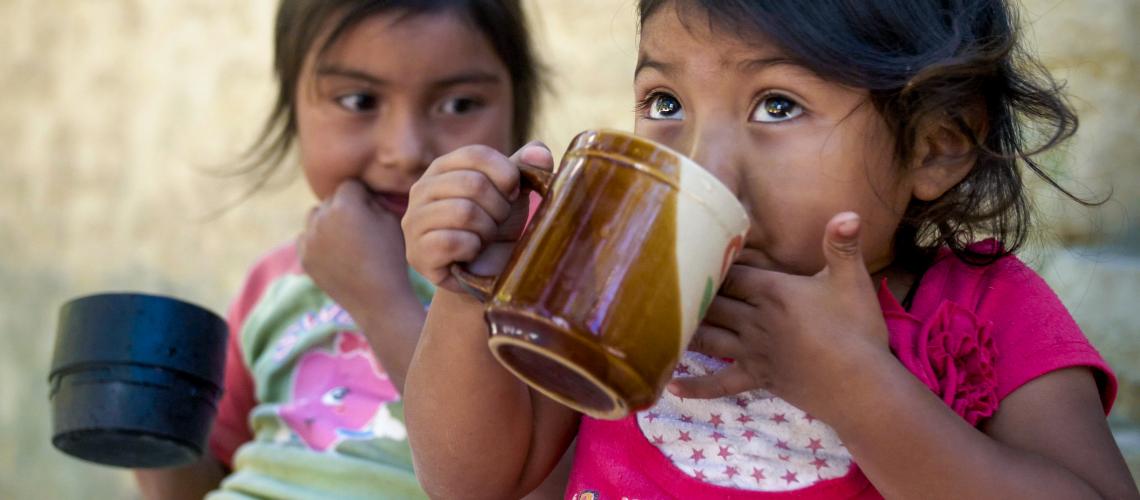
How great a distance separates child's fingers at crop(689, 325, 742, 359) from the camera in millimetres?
1414

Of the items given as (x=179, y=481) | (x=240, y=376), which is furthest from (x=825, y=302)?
(x=179, y=481)

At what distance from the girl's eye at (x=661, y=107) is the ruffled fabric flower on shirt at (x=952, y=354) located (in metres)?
0.33

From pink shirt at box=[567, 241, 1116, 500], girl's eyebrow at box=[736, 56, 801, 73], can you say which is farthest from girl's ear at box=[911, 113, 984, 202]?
girl's eyebrow at box=[736, 56, 801, 73]

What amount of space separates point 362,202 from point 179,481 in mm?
760

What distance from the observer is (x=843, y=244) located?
4.42 feet

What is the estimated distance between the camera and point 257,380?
2514 millimetres

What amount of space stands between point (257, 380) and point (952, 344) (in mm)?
1417

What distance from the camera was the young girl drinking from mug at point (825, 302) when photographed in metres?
1.38

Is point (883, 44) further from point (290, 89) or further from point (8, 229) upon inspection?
point (8, 229)

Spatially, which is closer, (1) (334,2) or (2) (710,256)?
(2) (710,256)

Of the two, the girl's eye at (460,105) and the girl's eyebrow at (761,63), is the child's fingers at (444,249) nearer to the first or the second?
the girl's eyebrow at (761,63)

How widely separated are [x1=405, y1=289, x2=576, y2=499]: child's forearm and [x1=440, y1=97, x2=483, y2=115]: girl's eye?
31.1 inches

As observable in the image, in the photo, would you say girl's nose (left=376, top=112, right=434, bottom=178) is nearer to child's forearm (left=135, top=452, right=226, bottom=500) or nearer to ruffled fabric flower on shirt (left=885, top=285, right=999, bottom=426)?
child's forearm (left=135, top=452, right=226, bottom=500)

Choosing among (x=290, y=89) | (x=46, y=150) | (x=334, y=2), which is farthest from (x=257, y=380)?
(x=46, y=150)
